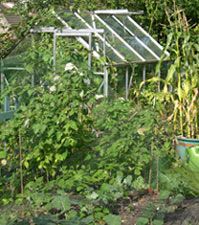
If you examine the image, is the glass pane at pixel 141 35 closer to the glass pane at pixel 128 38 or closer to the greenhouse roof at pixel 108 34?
the greenhouse roof at pixel 108 34

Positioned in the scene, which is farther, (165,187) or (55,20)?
(55,20)

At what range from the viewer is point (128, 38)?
743cm

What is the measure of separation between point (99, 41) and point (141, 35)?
197cm

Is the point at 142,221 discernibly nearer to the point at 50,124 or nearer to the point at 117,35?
the point at 50,124

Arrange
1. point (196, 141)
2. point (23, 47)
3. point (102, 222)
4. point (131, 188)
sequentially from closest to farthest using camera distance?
point (102, 222), point (131, 188), point (196, 141), point (23, 47)

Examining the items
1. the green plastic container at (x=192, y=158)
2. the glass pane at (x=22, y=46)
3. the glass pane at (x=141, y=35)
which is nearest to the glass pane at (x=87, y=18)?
the glass pane at (x=141, y=35)

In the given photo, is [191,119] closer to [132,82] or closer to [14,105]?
[132,82]

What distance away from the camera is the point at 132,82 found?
23.3ft

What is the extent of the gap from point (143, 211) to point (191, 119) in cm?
276

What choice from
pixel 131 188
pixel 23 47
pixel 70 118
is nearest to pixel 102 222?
pixel 131 188

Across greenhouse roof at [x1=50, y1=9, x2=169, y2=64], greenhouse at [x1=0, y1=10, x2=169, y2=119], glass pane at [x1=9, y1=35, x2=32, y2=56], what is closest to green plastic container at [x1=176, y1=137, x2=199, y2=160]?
greenhouse at [x1=0, y1=10, x2=169, y2=119]

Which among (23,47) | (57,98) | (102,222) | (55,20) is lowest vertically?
(102,222)

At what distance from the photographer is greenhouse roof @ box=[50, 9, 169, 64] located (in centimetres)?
628

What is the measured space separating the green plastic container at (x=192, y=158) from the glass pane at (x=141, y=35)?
307cm
